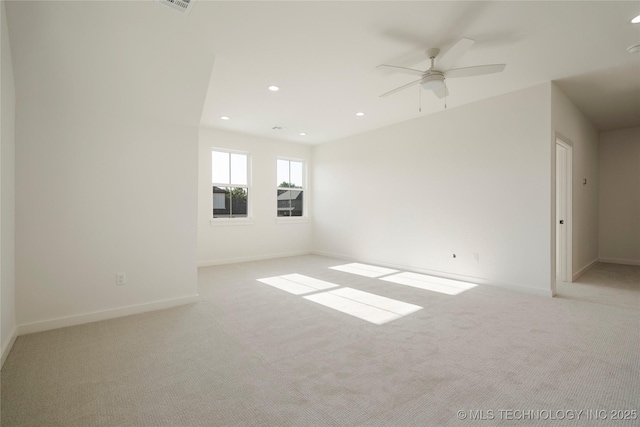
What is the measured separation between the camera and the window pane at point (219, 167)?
6.30 m

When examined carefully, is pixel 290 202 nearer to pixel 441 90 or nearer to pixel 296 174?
pixel 296 174

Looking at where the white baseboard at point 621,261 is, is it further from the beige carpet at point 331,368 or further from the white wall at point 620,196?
the beige carpet at point 331,368

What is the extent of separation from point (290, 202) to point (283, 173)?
29.3 inches

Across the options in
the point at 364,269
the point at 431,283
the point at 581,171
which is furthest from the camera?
the point at 364,269

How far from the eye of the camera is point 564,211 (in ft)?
15.6

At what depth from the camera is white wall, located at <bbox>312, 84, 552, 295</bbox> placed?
3973mm

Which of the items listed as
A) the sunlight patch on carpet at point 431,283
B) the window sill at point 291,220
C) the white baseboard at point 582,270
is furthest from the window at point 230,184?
the white baseboard at point 582,270

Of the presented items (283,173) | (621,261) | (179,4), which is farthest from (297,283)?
(621,261)

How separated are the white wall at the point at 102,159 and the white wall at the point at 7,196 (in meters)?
0.11

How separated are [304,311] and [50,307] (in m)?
2.49

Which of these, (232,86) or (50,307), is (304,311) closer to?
(50,307)

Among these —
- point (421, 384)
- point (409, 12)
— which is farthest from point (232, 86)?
point (421, 384)

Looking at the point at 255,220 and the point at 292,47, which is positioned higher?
the point at 292,47

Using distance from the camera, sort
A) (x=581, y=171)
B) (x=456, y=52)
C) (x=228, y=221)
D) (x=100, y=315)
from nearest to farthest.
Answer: (x=456, y=52) < (x=100, y=315) < (x=581, y=171) < (x=228, y=221)
